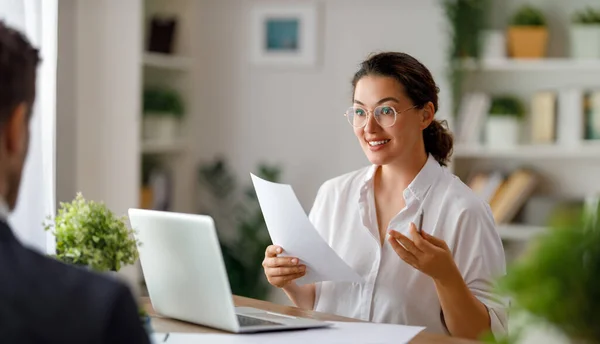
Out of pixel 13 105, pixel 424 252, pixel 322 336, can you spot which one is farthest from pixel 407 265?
pixel 13 105

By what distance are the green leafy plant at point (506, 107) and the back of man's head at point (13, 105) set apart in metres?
3.12

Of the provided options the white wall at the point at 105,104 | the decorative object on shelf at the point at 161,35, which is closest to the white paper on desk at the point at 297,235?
the white wall at the point at 105,104

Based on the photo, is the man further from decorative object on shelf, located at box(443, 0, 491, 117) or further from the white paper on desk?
decorative object on shelf, located at box(443, 0, 491, 117)

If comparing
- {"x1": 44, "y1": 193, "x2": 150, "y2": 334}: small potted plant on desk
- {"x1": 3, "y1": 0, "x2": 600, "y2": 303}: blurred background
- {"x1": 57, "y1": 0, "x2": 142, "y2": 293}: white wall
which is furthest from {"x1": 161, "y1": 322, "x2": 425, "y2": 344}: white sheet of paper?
{"x1": 57, "y1": 0, "x2": 142, "y2": 293}: white wall

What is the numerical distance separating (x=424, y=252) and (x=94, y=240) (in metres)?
0.72

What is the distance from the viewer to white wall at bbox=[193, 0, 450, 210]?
14.3 ft

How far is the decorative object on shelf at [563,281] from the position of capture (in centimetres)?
108

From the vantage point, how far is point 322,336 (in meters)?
1.82

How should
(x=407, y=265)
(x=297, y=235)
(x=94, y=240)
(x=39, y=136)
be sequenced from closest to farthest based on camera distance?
1. (x=94, y=240)
2. (x=297, y=235)
3. (x=407, y=265)
4. (x=39, y=136)

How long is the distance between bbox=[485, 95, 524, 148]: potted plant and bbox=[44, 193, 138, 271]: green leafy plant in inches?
104

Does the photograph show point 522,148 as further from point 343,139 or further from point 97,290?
point 97,290

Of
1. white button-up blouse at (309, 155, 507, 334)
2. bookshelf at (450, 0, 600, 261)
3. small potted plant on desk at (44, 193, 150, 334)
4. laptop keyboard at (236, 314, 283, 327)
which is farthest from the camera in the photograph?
bookshelf at (450, 0, 600, 261)

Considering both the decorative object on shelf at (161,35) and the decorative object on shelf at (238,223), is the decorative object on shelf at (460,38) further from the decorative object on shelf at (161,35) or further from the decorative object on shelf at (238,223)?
the decorative object on shelf at (161,35)

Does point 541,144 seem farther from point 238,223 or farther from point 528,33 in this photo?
point 238,223
